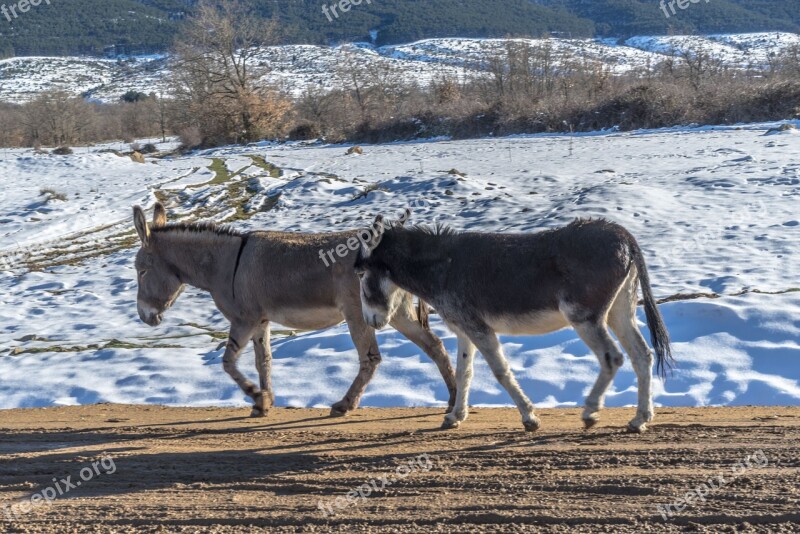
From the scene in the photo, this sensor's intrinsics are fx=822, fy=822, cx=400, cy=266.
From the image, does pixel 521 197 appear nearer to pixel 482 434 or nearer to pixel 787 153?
pixel 787 153

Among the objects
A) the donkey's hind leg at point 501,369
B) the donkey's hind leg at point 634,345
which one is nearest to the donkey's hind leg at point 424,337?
the donkey's hind leg at point 501,369

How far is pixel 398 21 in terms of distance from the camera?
171125 millimetres

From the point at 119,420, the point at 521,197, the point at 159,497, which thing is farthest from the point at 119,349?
the point at 521,197

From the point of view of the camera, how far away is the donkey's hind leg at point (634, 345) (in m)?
6.89

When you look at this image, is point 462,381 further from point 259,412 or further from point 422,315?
point 259,412

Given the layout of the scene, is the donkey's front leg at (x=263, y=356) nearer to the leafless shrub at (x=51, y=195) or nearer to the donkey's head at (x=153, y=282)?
the donkey's head at (x=153, y=282)

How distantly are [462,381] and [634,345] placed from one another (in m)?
1.67

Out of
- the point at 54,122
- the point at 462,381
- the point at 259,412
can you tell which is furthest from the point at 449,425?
the point at 54,122

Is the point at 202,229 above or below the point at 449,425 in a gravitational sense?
above

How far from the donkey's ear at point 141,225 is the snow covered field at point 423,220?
85.5 inches

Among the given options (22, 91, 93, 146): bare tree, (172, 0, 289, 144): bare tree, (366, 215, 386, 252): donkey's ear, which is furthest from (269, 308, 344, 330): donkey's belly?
(22, 91, 93, 146): bare tree

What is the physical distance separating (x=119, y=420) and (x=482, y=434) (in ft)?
14.3

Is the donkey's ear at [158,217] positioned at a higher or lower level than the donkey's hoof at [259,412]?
higher

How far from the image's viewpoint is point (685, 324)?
10.6m
